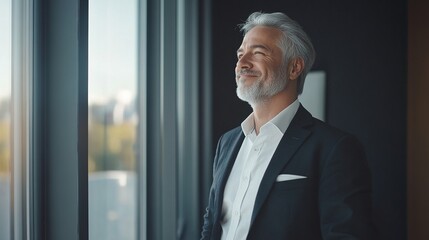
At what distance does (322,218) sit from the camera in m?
1.09

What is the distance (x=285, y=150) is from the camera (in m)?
1.15

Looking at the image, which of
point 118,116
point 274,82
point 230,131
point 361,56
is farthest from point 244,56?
point 361,56

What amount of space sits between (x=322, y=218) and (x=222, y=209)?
0.28 meters

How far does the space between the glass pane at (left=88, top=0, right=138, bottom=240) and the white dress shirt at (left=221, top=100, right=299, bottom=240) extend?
0.41 metres

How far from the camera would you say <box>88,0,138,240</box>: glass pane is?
1.31 m

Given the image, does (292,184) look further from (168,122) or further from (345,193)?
(168,122)

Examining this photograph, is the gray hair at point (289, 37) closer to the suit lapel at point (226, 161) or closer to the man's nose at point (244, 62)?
the man's nose at point (244, 62)

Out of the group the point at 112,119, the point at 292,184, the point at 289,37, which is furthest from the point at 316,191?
the point at 112,119

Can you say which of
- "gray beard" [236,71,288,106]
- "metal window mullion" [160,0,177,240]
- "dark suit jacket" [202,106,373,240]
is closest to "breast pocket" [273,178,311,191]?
"dark suit jacket" [202,106,373,240]

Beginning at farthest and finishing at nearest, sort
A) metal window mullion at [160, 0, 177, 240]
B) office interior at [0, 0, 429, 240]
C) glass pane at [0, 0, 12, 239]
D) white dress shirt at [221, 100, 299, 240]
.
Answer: metal window mullion at [160, 0, 177, 240]
office interior at [0, 0, 429, 240]
white dress shirt at [221, 100, 299, 240]
glass pane at [0, 0, 12, 239]

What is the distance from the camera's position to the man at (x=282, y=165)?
3.53ft

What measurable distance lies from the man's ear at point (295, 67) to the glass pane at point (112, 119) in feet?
1.83

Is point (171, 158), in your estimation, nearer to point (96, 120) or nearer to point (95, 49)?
point (96, 120)

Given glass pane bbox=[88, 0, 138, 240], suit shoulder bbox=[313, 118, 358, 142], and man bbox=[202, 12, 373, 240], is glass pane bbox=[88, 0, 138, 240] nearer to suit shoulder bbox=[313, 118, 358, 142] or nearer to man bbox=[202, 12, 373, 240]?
man bbox=[202, 12, 373, 240]
